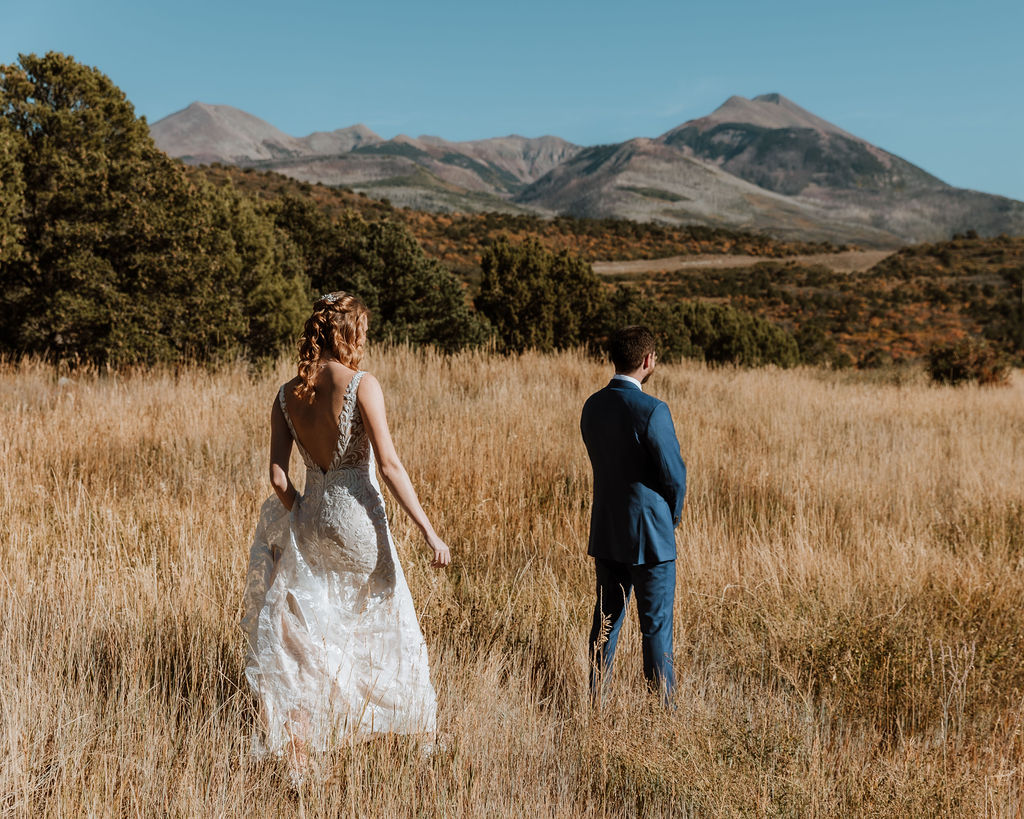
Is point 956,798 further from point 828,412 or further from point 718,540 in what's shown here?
point 828,412

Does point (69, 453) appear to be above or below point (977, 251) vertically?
below

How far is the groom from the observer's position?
3.06m

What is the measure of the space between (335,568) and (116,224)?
41.1 ft

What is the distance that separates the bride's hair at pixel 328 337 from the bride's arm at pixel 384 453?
0.16 meters

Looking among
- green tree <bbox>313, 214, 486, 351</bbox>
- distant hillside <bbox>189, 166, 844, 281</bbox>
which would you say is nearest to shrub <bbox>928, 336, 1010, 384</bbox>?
green tree <bbox>313, 214, 486, 351</bbox>

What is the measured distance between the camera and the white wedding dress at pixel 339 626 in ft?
8.36

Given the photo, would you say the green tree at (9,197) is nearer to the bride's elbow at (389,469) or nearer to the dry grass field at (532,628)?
the dry grass field at (532,628)

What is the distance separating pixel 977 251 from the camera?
6047 cm

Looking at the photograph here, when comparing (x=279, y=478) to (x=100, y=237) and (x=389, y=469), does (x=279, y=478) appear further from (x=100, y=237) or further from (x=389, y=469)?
(x=100, y=237)

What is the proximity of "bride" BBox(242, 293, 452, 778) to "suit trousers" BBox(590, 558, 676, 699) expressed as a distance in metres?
0.93

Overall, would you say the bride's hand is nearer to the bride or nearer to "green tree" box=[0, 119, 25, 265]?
the bride

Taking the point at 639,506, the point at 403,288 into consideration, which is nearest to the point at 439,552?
the point at 639,506

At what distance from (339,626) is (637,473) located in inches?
54.1

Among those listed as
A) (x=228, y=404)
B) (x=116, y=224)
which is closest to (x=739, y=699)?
(x=228, y=404)
